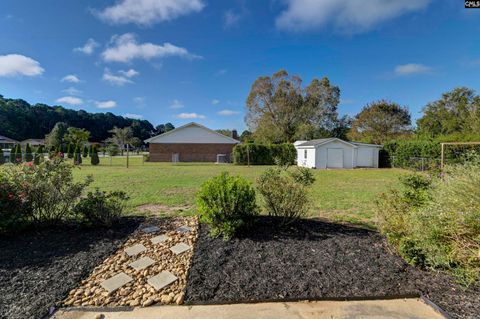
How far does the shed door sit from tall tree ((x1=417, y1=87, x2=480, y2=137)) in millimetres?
13906

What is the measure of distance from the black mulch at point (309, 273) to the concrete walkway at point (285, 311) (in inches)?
3.4

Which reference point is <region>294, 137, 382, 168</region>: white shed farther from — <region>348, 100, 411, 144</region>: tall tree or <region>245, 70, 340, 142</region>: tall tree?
<region>245, 70, 340, 142</region>: tall tree

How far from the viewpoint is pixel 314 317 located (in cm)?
208

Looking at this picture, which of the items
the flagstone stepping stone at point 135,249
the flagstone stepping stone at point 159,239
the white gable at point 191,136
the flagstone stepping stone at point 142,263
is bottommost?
the flagstone stepping stone at point 142,263

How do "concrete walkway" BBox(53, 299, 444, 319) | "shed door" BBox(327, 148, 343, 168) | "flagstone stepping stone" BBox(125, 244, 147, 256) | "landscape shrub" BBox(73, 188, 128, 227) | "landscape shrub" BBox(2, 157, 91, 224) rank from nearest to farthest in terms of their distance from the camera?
"concrete walkway" BBox(53, 299, 444, 319) < "flagstone stepping stone" BBox(125, 244, 147, 256) < "landscape shrub" BBox(2, 157, 91, 224) < "landscape shrub" BBox(73, 188, 128, 227) < "shed door" BBox(327, 148, 343, 168)

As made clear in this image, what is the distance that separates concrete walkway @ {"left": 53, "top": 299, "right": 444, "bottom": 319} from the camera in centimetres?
209

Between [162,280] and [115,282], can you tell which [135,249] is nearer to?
[115,282]

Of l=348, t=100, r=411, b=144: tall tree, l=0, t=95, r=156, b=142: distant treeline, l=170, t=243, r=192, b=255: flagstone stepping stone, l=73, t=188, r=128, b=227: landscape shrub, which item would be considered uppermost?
l=0, t=95, r=156, b=142: distant treeline

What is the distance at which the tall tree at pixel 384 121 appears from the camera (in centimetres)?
3177

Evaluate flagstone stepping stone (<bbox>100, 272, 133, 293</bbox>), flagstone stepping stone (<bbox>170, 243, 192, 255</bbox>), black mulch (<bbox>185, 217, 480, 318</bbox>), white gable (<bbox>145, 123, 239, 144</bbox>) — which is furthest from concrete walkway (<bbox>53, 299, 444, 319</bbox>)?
white gable (<bbox>145, 123, 239, 144</bbox>)

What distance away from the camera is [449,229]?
2623 millimetres

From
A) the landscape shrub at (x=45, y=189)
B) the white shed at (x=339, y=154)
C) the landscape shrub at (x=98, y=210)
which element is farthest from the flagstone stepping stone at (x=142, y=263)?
the white shed at (x=339, y=154)

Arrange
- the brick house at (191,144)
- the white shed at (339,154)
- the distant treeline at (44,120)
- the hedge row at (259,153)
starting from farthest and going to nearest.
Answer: the distant treeline at (44,120), the brick house at (191,144), the hedge row at (259,153), the white shed at (339,154)

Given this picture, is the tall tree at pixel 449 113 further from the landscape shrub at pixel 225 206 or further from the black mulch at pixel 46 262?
the black mulch at pixel 46 262
